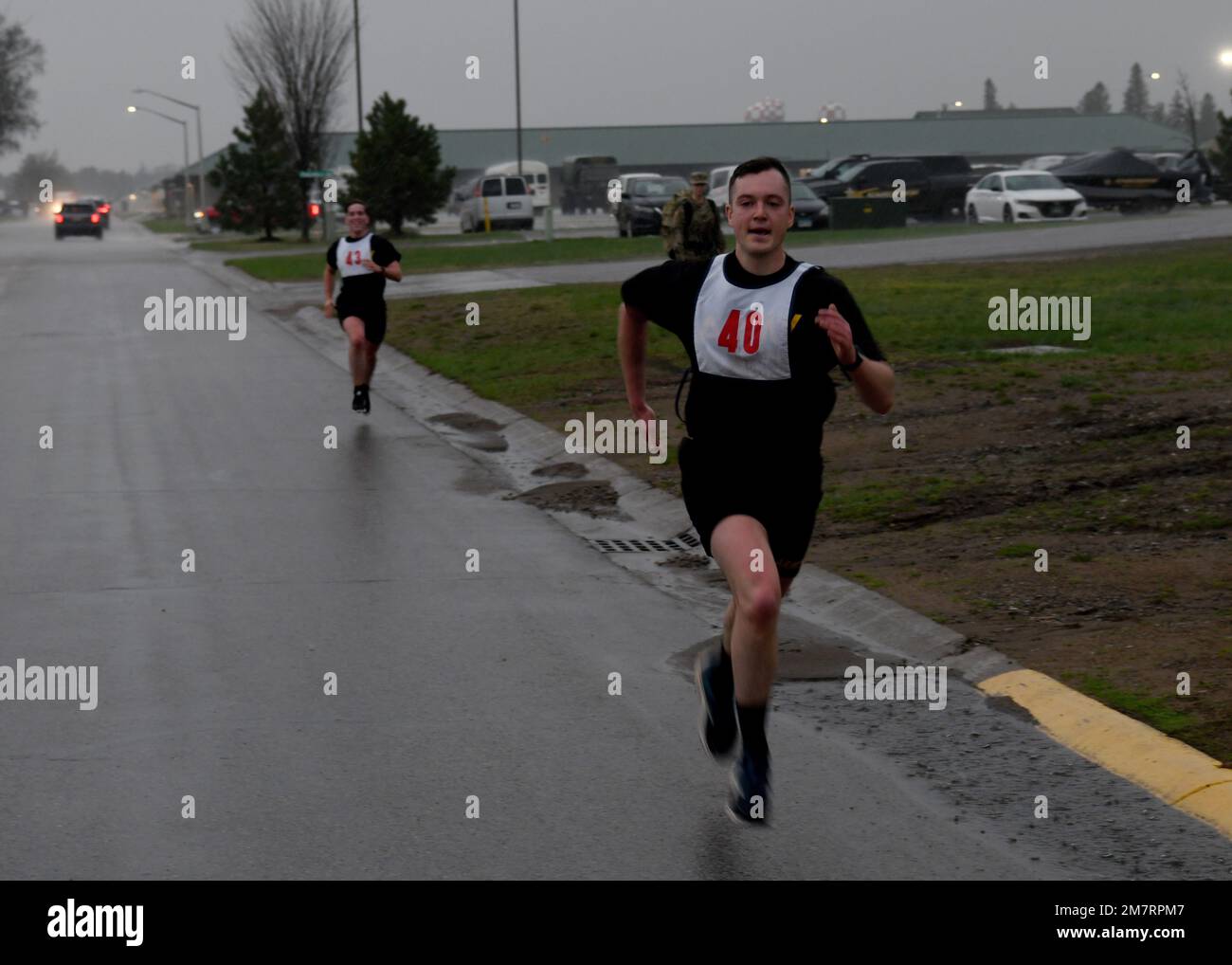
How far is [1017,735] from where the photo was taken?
6.80 m

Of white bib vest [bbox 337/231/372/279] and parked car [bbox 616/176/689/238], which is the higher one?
parked car [bbox 616/176/689/238]

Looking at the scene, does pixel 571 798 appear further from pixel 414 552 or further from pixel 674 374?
pixel 674 374

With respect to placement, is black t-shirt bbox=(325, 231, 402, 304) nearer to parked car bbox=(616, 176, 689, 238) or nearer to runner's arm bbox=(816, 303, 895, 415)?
runner's arm bbox=(816, 303, 895, 415)

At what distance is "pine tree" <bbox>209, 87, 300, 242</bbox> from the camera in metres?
57.3

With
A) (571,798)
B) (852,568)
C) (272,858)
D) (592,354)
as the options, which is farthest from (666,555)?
(592,354)

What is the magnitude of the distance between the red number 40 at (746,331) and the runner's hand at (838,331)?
1.13 ft

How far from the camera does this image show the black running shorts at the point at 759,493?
587 centimetres

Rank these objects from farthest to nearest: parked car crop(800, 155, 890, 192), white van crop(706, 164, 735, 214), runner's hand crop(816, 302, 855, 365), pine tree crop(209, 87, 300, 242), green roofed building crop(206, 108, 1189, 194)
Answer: green roofed building crop(206, 108, 1189, 194) → pine tree crop(209, 87, 300, 242) → parked car crop(800, 155, 890, 192) → white van crop(706, 164, 735, 214) → runner's hand crop(816, 302, 855, 365)

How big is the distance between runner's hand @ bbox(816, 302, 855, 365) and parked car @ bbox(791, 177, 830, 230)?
36978mm

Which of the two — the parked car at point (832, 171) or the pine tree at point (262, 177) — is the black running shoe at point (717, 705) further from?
the pine tree at point (262, 177)

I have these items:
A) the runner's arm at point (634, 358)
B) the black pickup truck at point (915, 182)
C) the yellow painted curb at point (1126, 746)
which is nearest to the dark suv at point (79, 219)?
the black pickup truck at point (915, 182)

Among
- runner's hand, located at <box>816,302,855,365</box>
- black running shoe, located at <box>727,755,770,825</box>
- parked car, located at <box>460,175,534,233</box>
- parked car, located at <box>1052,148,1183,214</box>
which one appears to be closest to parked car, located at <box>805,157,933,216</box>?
parked car, located at <box>1052,148,1183,214</box>
